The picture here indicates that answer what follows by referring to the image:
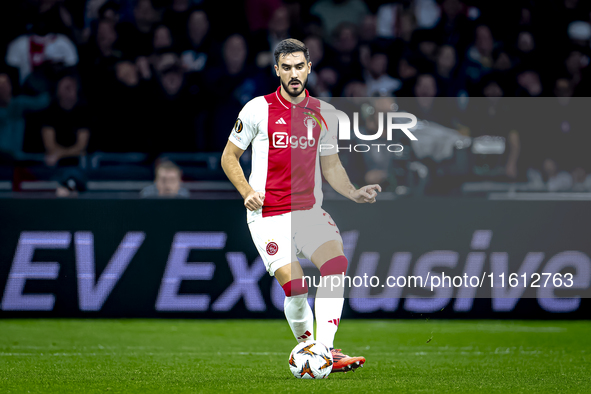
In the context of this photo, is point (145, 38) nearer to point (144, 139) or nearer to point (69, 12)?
point (69, 12)

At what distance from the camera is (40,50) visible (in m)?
9.18


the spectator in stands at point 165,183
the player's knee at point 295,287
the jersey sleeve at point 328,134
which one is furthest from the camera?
the spectator in stands at point 165,183

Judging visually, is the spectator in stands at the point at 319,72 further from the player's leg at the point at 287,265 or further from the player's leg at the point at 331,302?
the player's leg at the point at 331,302

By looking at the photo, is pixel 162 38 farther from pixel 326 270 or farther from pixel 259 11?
pixel 326 270

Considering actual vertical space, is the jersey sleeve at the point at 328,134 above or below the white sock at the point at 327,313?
above

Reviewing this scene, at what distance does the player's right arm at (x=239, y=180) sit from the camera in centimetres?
466

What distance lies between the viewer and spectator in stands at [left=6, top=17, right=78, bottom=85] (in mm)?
9117

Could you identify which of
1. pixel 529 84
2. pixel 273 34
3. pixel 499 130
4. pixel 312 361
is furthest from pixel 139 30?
pixel 312 361

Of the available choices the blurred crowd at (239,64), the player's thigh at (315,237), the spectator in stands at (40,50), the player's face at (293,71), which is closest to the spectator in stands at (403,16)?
the blurred crowd at (239,64)

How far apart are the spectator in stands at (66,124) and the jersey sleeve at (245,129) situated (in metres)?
3.91

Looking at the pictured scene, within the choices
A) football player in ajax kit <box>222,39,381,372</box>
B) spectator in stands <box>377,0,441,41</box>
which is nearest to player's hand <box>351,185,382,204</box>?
football player in ajax kit <box>222,39,381,372</box>

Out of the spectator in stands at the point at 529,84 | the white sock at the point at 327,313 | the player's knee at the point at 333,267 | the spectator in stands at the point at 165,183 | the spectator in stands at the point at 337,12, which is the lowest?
the spectator in stands at the point at 165,183

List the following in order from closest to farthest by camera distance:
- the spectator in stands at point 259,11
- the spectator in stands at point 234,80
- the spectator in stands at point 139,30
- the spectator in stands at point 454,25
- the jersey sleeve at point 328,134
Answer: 1. the jersey sleeve at point 328,134
2. the spectator in stands at point 234,80
3. the spectator in stands at point 139,30
4. the spectator in stands at point 259,11
5. the spectator in stands at point 454,25

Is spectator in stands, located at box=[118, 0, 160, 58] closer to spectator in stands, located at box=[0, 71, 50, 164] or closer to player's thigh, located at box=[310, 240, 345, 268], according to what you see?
spectator in stands, located at box=[0, 71, 50, 164]
